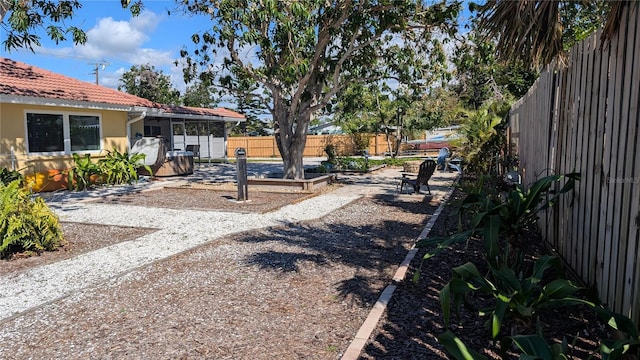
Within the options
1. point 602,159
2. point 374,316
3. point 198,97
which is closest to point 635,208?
point 602,159

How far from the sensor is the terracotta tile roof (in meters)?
11.9

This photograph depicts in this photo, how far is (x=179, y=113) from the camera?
18.8 m

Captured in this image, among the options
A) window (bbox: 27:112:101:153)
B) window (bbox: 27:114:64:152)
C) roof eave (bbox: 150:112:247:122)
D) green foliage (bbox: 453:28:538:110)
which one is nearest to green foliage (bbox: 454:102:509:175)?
green foliage (bbox: 453:28:538:110)

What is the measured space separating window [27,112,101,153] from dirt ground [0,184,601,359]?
7.37 metres

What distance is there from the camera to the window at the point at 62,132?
12.5m

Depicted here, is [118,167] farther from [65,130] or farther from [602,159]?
[602,159]

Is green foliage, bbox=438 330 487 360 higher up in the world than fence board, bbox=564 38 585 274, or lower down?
lower down

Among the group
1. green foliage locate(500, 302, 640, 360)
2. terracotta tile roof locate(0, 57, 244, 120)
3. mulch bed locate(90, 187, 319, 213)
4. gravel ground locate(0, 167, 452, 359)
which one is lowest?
gravel ground locate(0, 167, 452, 359)

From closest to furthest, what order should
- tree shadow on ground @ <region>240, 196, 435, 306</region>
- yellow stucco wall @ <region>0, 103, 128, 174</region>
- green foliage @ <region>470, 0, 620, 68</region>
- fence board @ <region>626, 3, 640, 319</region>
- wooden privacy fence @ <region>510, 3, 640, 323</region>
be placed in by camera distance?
fence board @ <region>626, 3, 640, 319</region>
wooden privacy fence @ <region>510, 3, 640, 323</region>
green foliage @ <region>470, 0, 620, 68</region>
tree shadow on ground @ <region>240, 196, 435, 306</region>
yellow stucco wall @ <region>0, 103, 128, 174</region>

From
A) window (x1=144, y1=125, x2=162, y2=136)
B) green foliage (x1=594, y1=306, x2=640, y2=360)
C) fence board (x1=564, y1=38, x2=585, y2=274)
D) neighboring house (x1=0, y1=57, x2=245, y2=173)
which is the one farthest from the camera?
window (x1=144, y1=125, x2=162, y2=136)

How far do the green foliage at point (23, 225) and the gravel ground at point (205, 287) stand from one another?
1.01 ft

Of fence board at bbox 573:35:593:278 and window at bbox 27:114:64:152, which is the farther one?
window at bbox 27:114:64:152

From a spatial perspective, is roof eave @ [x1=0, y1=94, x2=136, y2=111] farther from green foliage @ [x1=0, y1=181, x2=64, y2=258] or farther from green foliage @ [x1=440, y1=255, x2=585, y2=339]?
green foliage @ [x1=440, y1=255, x2=585, y2=339]

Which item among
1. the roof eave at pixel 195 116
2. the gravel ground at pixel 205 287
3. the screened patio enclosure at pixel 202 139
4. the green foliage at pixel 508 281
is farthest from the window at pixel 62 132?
the green foliage at pixel 508 281
